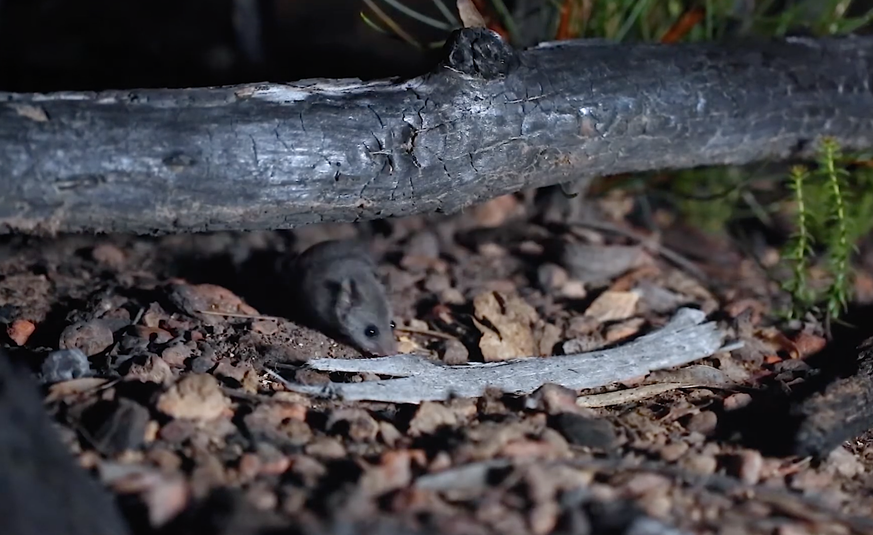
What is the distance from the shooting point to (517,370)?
216 centimetres

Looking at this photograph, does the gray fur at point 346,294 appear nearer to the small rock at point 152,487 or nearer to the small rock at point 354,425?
the small rock at point 354,425

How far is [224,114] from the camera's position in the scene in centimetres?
198

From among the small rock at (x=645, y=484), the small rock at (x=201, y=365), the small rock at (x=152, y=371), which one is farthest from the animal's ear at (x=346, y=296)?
the small rock at (x=645, y=484)

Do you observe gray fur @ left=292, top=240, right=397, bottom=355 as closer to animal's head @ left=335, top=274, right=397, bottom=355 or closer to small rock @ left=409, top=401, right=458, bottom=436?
animal's head @ left=335, top=274, right=397, bottom=355

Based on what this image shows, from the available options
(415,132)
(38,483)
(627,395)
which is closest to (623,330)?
(627,395)

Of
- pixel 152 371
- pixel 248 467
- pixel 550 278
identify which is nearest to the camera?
pixel 248 467

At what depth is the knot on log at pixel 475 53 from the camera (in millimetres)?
2141

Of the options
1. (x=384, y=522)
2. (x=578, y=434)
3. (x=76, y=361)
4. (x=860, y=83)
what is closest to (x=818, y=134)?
(x=860, y=83)

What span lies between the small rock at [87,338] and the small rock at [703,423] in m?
1.37

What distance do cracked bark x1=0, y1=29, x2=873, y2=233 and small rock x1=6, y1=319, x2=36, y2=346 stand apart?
1.37 ft

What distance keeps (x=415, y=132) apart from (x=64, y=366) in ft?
3.09

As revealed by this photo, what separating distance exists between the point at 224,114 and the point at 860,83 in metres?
1.91

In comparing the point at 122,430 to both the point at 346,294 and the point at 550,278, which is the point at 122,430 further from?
the point at 550,278

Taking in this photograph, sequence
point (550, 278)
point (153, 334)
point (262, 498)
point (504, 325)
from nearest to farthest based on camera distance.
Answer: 1. point (262, 498)
2. point (153, 334)
3. point (504, 325)
4. point (550, 278)
